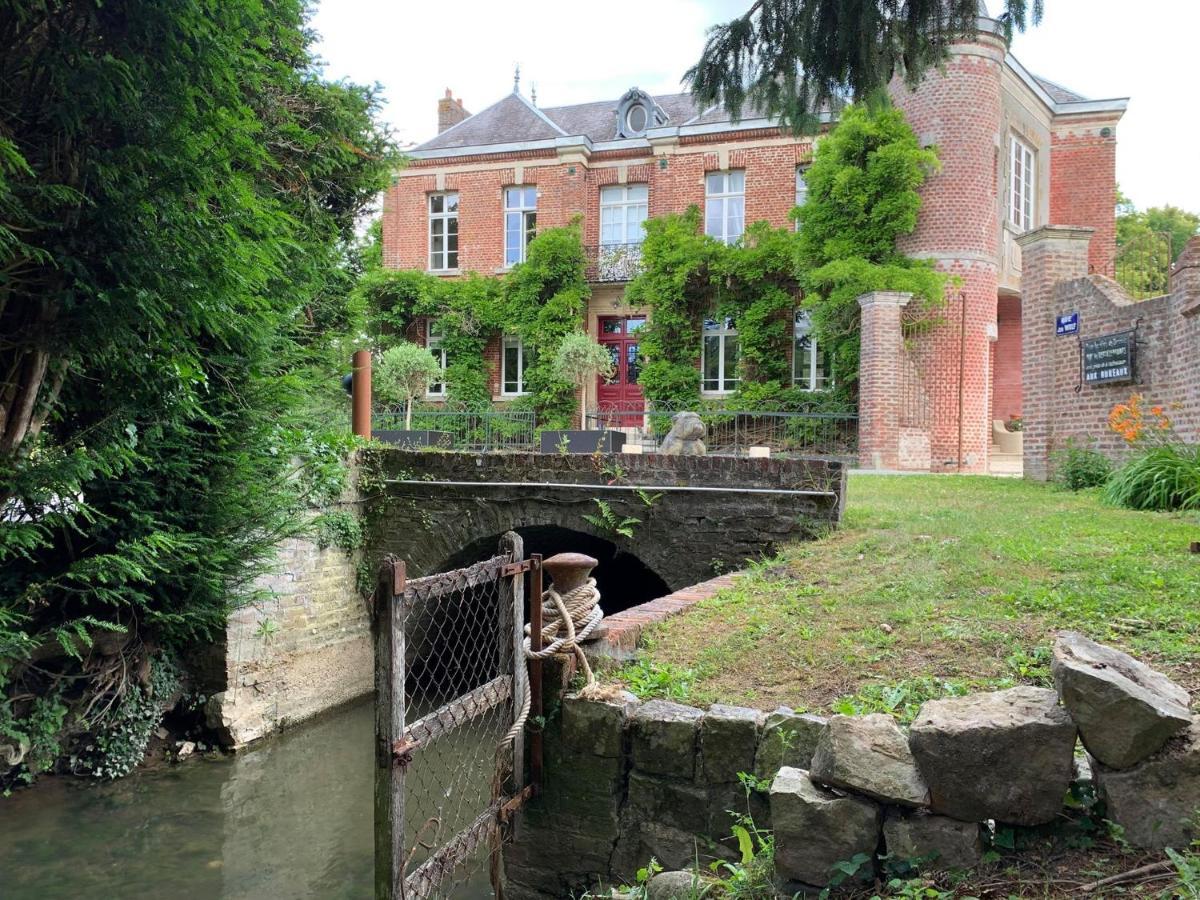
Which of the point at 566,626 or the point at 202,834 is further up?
the point at 566,626

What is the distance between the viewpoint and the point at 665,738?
3713mm

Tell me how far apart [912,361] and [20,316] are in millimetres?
15677

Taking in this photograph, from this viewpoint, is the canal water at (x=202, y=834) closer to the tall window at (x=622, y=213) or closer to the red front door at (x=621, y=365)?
the red front door at (x=621, y=365)

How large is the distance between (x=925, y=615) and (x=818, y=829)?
2276mm

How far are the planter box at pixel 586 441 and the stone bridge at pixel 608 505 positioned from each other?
1677 mm

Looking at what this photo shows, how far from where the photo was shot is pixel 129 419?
5.68m

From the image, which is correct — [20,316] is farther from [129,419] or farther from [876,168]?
[876,168]

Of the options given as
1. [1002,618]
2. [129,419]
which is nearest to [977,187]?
[1002,618]

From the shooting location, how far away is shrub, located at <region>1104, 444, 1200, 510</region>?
825 centimetres

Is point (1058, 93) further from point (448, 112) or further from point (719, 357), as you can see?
point (448, 112)

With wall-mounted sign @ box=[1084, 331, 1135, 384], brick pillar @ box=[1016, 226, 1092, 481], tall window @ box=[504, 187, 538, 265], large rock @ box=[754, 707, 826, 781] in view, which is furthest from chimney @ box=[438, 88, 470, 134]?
large rock @ box=[754, 707, 826, 781]

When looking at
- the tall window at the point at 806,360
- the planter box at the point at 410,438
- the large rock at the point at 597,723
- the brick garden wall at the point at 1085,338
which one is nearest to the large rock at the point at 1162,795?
the large rock at the point at 597,723

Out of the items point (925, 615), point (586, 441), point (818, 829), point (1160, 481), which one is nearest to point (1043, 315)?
point (1160, 481)

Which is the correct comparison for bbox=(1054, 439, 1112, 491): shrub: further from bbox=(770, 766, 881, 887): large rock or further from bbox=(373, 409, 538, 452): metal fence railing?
bbox=(373, 409, 538, 452): metal fence railing
